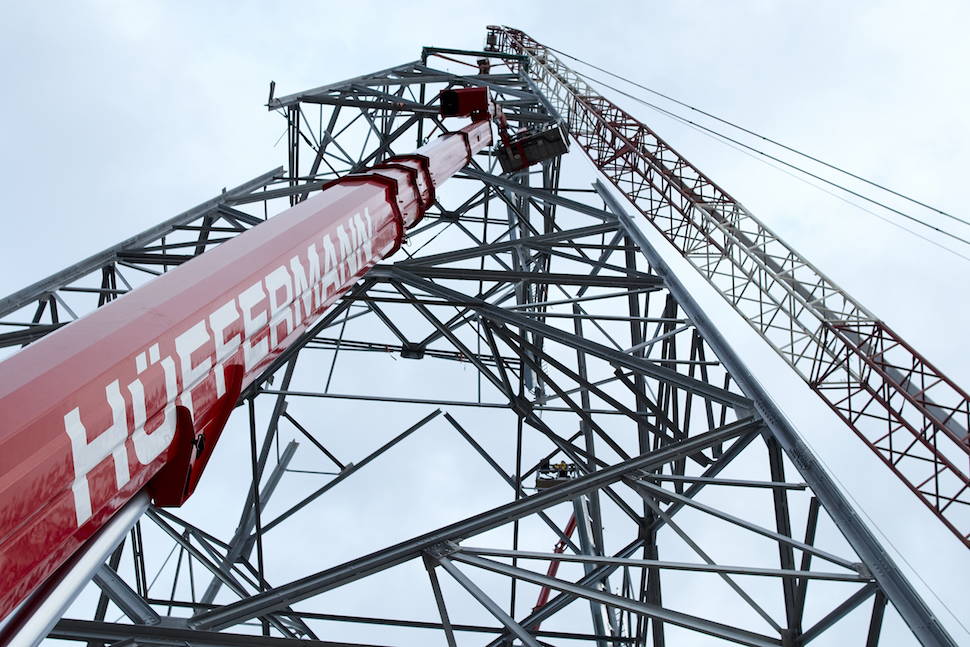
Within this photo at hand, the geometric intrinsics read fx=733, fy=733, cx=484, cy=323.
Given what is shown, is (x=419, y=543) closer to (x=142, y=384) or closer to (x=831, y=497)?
(x=142, y=384)

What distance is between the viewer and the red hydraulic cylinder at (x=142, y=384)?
2838 millimetres

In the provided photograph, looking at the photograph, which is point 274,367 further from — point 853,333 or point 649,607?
point 853,333

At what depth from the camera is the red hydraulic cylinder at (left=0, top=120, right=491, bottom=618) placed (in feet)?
9.31

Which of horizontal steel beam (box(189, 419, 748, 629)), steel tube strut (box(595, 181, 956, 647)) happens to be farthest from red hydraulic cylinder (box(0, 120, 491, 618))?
steel tube strut (box(595, 181, 956, 647))

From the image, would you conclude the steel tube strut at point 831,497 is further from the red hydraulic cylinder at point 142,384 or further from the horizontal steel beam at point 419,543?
the red hydraulic cylinder at point 142,384

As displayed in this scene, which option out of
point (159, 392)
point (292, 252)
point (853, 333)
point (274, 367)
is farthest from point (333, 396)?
point (853, 333)

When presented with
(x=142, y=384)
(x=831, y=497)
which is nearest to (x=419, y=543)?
(x=142, y=384)

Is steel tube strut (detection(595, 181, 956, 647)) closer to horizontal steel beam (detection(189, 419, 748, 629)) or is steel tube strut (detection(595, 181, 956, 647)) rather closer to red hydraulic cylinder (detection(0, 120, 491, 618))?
horizontal steel beam (detection(189, 419, 748, 629))

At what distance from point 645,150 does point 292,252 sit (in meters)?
18.0

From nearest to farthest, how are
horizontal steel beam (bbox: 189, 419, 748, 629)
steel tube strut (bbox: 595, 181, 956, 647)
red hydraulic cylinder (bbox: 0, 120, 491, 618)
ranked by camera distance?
red hydraulic cylinder (bbox: 0, 120, 491, 618)
steel tube strut (bbox: 595, 181, 956, 647)
horizontal steel beam (bbox: 189, 419, 748, 629)

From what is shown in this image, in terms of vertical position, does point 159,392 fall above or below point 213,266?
below

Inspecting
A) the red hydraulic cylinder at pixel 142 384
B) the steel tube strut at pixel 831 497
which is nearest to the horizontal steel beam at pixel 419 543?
the steel tube strut at pixel 831 497

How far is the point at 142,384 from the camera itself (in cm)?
348

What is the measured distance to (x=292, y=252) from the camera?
523cm
